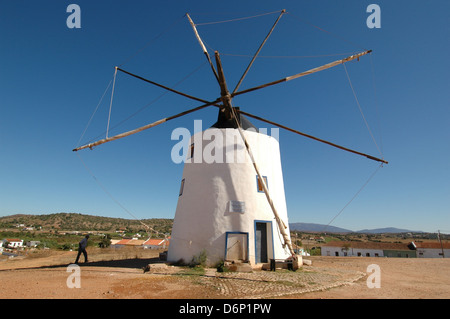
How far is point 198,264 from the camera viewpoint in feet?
37.2

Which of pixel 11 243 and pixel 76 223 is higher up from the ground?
pixel 76 223

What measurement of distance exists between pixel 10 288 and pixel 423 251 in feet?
211

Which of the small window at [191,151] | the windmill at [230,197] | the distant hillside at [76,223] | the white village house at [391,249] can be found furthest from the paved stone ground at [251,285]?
the distant hillside at [76,223]

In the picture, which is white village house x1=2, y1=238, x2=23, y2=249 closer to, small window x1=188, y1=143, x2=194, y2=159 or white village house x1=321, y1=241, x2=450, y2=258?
small window x1=188, y1=143, x2=194, y2=159

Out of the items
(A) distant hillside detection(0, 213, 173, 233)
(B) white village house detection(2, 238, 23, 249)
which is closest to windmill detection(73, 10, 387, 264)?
(B) white village house detection(2, 238, 23, 249)

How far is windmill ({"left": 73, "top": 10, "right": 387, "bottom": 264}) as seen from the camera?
11359 millimetres

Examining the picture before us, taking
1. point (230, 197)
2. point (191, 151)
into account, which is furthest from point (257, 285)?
point (191, 151)

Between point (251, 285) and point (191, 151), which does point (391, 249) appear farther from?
point (251, 285)

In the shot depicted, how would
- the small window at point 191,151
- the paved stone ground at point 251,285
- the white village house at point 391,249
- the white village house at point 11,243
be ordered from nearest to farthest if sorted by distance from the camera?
the paved stone ground at point 251,285, the small window at point 191,151, the white village house at point 391,249, the white village house at point 11,243

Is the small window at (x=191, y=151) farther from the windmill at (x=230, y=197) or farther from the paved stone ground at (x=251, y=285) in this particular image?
the paved stone ground at (x=251, y=285)

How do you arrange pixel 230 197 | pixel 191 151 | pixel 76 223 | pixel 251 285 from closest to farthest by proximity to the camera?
pixel 251 285, pixel 230 197, pixel 191 151, pixel 76 223

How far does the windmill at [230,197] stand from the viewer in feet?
37.3

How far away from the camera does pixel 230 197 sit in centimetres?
1199

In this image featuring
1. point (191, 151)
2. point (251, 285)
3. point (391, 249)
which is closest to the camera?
point (251, 285)
